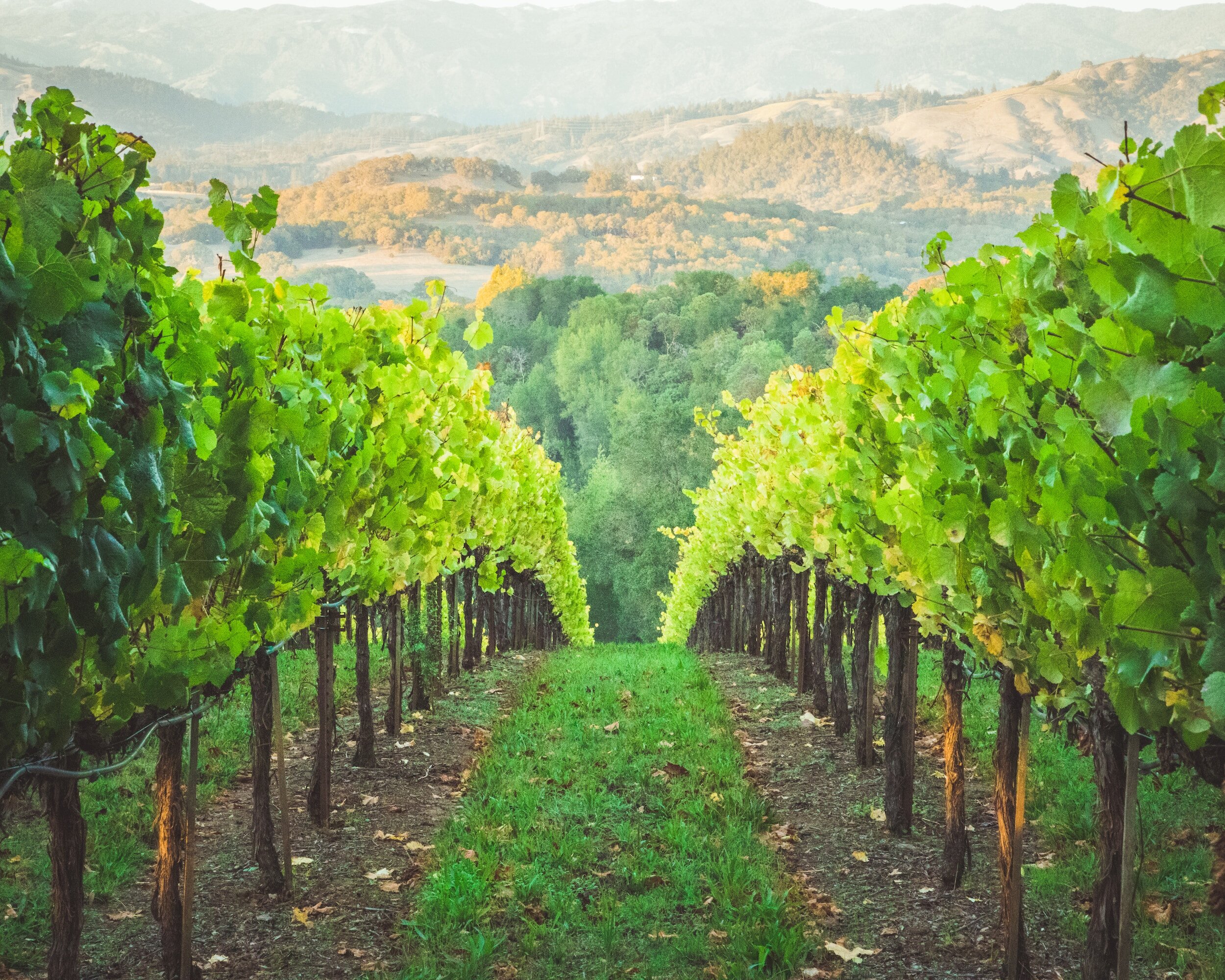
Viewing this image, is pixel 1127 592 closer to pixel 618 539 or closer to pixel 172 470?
pixel 172 470

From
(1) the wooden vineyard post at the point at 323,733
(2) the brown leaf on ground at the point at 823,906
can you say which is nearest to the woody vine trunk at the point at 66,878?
(1) the wooden vineyard post at the point at 323,733

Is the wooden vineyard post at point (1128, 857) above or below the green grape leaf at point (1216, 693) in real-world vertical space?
below

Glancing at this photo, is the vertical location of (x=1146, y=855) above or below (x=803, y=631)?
below

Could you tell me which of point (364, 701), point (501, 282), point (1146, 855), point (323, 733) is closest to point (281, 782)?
point (323, 733)

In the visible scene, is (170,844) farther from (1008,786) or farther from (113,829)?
(1008,786)

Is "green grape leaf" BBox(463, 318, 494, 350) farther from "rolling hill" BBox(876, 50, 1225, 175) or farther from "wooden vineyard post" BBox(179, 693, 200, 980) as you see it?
"rolling hill" BBox(876, 50, 1225, 175)

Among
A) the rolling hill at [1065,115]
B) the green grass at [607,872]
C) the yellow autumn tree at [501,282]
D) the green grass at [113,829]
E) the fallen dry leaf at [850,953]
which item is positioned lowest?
the green grass at [607,872]

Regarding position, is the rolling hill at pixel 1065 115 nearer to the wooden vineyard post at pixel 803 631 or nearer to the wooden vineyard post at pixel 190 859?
the wooden vineyard post at pixel 803 631

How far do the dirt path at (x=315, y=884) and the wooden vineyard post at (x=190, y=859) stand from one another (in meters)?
0.61

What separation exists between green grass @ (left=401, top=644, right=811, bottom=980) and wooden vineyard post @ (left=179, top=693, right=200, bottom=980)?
41.1 inches

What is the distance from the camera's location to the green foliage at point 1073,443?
2.51m

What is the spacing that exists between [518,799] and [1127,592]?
6095 mm

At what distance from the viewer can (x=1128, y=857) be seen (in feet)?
12.5

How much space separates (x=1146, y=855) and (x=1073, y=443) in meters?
4.29
